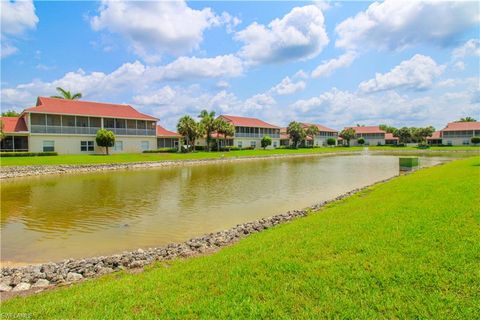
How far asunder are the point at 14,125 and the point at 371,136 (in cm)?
11176

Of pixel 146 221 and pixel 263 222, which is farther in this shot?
pixel 146 221

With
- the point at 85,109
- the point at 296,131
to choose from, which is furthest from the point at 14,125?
the point at 296,131

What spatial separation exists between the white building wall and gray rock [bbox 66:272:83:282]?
4072 cm

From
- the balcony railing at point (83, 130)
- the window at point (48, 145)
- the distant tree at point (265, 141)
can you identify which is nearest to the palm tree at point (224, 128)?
the distant tree at point (265, 141)

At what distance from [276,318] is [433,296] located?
2233mm

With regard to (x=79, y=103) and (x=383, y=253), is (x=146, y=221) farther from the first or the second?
(x=79, y=103)

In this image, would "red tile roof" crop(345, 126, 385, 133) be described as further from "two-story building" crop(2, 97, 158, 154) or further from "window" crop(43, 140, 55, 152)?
"window" crop(43, 140, 55, 152)

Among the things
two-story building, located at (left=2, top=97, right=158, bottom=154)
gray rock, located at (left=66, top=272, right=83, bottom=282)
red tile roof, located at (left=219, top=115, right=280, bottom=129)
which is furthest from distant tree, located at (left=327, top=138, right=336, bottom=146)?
gray rock, located at (left=66, top=272, right=83, bottom=282)

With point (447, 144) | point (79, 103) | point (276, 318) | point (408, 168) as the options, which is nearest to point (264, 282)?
point (276, 318)

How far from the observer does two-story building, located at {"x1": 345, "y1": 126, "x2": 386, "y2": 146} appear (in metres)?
117

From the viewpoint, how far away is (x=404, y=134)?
337 ft

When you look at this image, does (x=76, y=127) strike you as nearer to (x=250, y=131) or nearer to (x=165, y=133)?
(x=165, y=133)

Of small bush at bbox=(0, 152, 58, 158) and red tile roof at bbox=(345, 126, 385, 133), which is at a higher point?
red tile roof at bbox=(345, 126, 385, 133)

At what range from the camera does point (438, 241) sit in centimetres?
608
